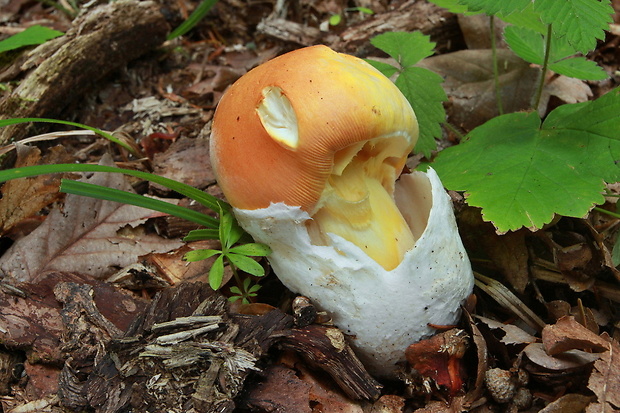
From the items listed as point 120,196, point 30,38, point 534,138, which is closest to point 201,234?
point 120,196

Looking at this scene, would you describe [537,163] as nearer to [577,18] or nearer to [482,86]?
[577,18]

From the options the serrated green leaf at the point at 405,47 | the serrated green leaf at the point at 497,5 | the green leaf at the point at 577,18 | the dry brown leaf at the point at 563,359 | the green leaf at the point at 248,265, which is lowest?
the dry brown leaf at the point at 563,359

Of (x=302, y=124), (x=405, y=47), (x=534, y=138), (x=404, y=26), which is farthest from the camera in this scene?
(x=404, y=26)

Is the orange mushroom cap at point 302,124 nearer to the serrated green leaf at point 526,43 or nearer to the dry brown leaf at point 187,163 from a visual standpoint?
the dry brown leaf at point 187,163

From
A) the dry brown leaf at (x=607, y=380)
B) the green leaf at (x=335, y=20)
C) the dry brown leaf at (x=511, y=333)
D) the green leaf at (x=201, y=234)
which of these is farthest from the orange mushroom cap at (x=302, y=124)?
the green leaf at (x=335, y=20)

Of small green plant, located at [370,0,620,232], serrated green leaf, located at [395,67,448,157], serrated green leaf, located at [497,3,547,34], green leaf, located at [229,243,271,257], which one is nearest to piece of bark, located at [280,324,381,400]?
green leaf, located at [229,243,271,257]
